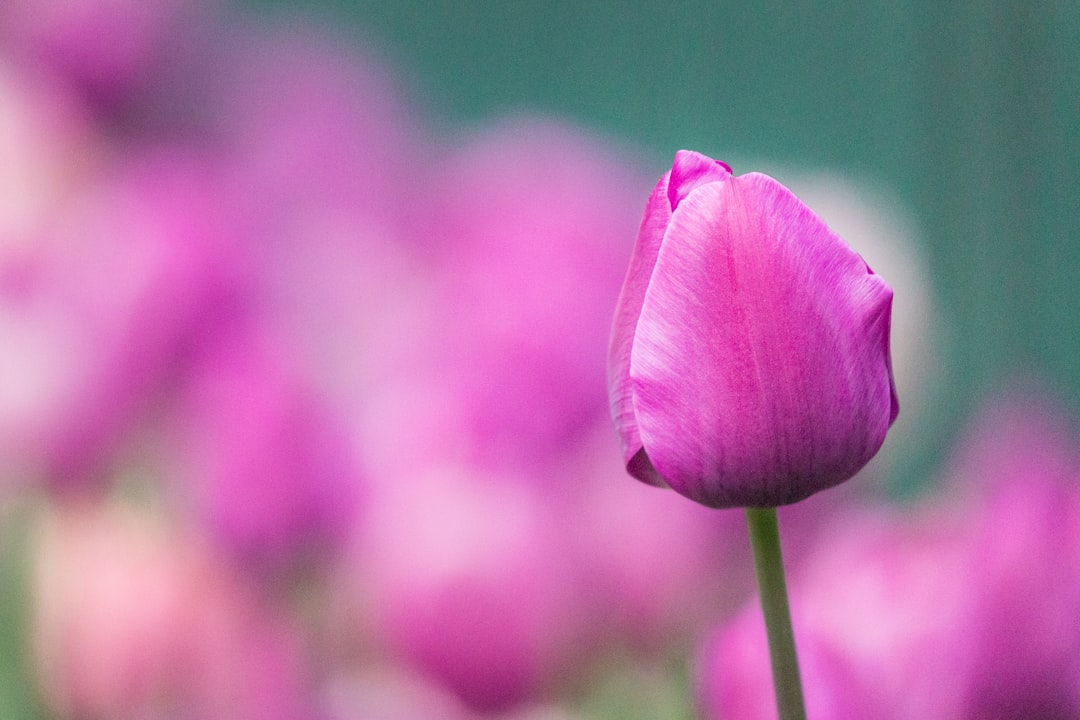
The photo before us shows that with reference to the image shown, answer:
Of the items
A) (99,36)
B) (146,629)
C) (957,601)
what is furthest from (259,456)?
(957,601)

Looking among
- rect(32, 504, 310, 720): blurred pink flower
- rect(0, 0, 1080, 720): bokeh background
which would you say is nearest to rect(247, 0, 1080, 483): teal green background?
rect(0, 0, 1080, 720): bokeh background

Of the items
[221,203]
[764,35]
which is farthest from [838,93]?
[221,203]

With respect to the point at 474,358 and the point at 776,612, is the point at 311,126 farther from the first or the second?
the point at 776,612

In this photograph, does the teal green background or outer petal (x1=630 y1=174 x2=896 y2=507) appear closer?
outer petal (x1=630 y1=174 x2=896 y2=507)

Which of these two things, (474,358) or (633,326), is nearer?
(633,326)

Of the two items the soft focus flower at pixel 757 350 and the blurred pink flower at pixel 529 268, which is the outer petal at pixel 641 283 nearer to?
the soft focus flower at pixel 757 350

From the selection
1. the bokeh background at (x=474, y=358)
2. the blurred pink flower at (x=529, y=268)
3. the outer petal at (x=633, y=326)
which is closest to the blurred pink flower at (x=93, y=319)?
the bokeh background at (x=474, y=358)

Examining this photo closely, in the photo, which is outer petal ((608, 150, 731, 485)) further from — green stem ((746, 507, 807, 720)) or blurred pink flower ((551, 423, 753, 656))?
blurred pink flower ((551, 423, 753, 656))
